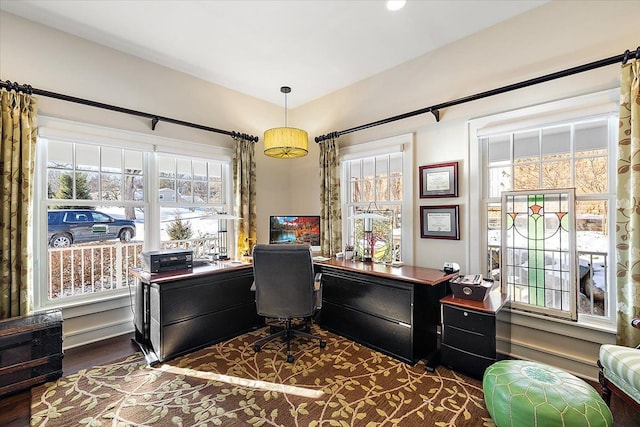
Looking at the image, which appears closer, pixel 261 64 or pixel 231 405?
pixel 231 405

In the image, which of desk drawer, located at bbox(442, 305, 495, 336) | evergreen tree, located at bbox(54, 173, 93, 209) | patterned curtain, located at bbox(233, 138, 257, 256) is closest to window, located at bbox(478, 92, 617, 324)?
desk drawer, located at bbox(442, 305, 495, 336)

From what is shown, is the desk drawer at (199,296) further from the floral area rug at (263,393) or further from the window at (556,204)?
the window at (556,204)

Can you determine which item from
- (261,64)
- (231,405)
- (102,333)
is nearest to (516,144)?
(261,64)

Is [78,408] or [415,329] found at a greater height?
[415,329]

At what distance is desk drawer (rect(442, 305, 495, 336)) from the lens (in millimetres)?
2154

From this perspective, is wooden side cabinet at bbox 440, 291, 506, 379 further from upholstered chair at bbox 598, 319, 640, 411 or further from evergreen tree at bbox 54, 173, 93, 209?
evergreen tree at bbox 54, 173, 93, 209

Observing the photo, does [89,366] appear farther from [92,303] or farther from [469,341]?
[469,341]

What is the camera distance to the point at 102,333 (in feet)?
9.75

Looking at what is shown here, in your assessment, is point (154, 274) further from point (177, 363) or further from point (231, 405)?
point (231, 405)

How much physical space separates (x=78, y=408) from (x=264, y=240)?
274 centimetres

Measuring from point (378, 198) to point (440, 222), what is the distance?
2.92 feet

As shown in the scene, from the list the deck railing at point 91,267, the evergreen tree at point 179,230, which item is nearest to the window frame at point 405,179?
the evergreen tree at point 179,230

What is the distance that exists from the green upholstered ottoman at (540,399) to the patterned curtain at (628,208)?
74 cm

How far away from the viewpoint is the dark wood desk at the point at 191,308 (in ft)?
8.55
